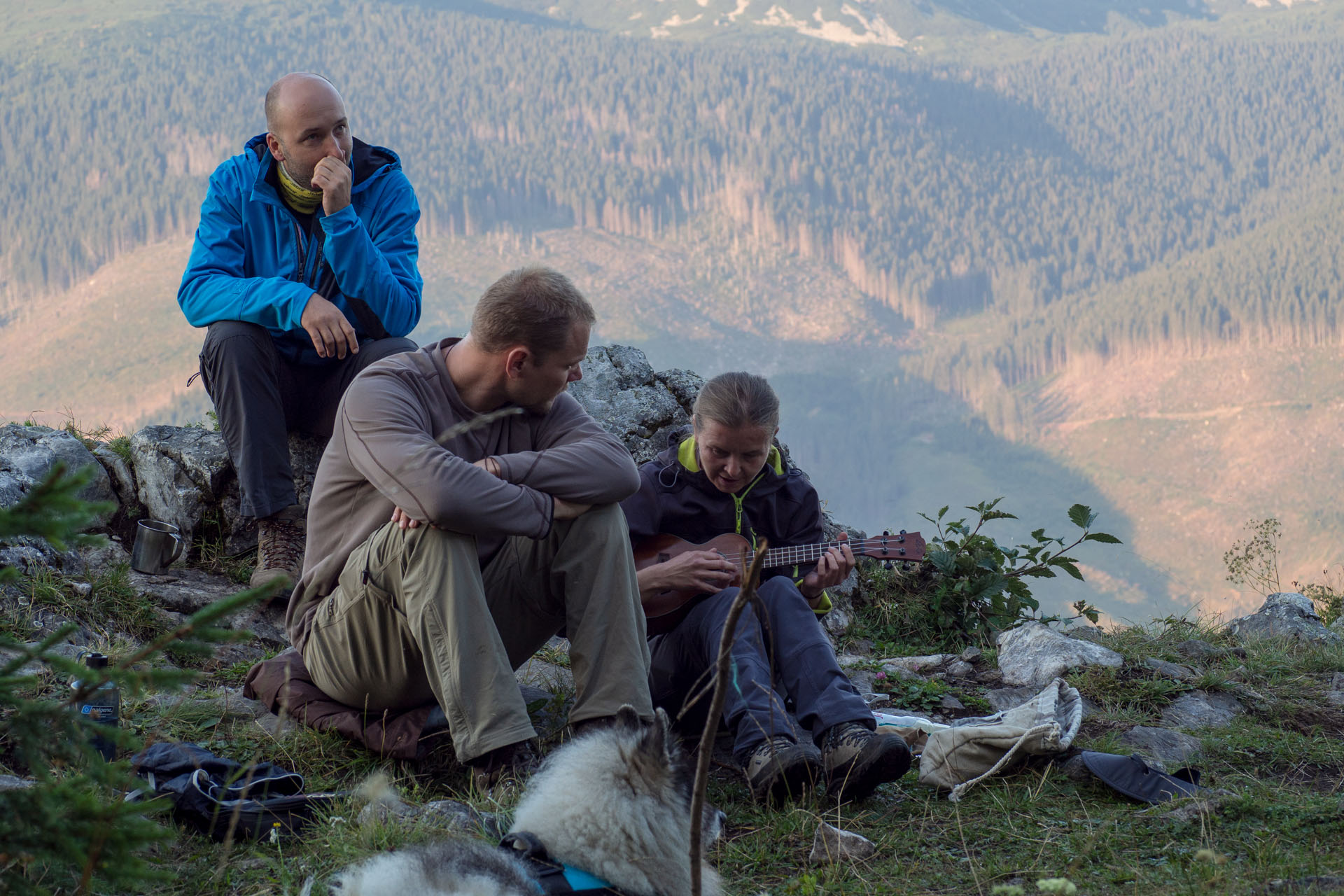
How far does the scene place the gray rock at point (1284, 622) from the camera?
6.64 metres

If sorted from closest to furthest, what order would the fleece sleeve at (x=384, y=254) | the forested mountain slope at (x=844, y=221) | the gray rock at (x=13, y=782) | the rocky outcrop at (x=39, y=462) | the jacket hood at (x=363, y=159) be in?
the gray rock at (x=13, y=782), the fleece sleeve at (x=384, y=254), the jacket hood at (x=363, y=159), the rocky outcrop at (x=39, y=462), the forested mountain slope at (x=844, y=221)

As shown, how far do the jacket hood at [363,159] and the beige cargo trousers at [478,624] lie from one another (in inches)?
103

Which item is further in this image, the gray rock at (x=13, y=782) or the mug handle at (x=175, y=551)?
the mug handle at (x=175, y=551)

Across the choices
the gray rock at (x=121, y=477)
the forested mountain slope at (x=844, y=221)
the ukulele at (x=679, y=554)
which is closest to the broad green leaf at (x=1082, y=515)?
the ukulele at (x=679, y=554)

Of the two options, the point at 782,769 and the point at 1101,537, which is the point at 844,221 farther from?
the point at 782,769

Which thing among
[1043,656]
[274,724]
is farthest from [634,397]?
[274,724]

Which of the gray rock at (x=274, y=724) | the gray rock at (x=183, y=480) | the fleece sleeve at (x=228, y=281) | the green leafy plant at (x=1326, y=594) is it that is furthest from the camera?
the green leafy plant at (x=1326, y=594)

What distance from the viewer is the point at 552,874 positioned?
2.37 m

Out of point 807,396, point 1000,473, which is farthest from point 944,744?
point 807,396

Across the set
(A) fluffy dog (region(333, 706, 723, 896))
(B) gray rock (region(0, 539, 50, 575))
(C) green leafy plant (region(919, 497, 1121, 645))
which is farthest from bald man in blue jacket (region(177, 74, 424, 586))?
(C) green leafy plant (region(919, 497, 1121, 645))

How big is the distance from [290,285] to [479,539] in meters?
2.01

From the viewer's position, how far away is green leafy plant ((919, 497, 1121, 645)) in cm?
669

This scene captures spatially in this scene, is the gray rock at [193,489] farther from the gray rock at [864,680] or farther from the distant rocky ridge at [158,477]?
the gray rock at [864,680]

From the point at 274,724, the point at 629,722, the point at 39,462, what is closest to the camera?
the point at 629,722
